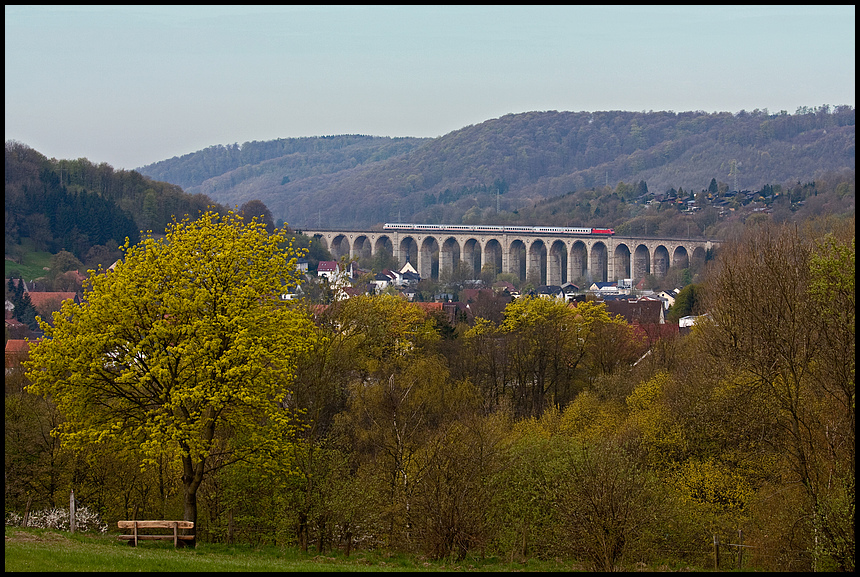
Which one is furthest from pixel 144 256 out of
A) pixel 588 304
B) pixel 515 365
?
pixel 588 304

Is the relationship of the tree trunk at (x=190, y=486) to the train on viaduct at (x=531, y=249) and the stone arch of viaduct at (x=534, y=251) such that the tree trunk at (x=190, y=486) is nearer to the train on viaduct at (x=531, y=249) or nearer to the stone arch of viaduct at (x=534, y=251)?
the stone arch of viaduct at (x=534, y=251)

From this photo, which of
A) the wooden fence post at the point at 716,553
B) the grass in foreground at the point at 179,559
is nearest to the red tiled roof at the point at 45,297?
the grass in foreground at the point at 179,559

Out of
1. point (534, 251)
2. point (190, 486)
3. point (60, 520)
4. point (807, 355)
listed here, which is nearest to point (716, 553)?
point (807, 355)

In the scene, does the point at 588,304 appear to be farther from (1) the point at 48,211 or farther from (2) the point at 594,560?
(1) the point at 48,211

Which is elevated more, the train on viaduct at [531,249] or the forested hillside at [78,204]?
the forested hillside at [78,204]

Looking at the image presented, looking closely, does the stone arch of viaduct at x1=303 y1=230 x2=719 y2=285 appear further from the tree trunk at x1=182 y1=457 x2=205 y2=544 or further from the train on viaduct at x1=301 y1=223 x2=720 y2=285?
the tree trunk at x1=182 y1=457 x2=205 y2=544

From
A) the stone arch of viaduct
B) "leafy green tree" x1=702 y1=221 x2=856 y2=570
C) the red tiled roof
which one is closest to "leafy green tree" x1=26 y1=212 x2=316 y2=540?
"leafy green tree" x1=702 y1=221 x2=856 y2=570
